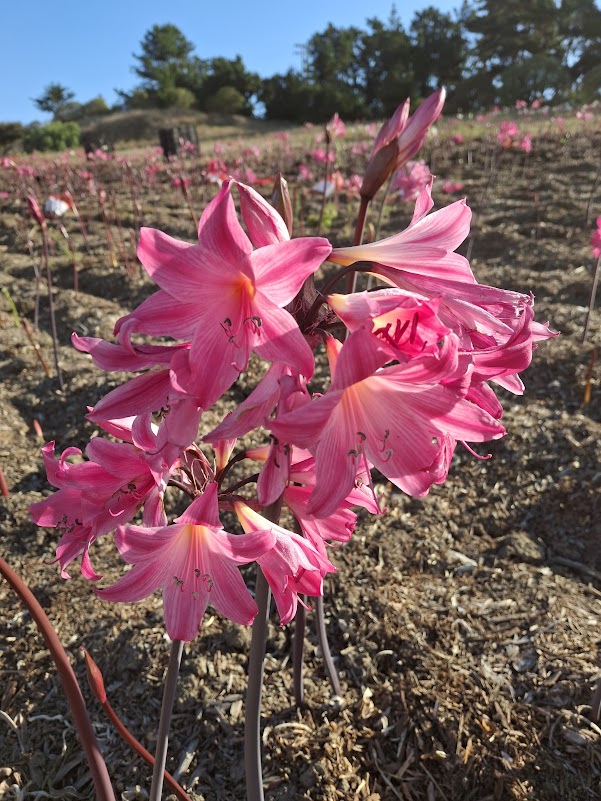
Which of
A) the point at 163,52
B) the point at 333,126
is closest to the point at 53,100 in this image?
the point at 163,52

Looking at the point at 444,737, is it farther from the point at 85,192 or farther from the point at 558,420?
the point at 85,192

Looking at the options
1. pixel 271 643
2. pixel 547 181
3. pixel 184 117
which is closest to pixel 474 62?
pixel 184 117

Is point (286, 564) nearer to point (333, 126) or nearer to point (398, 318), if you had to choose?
point (398, 318)

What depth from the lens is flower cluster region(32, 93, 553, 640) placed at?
788mm

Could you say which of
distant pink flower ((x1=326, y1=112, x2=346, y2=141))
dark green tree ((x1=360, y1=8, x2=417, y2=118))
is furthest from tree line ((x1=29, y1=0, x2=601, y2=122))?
distant pink flower ((x1=326, y1=112, x2=346, y2=141))

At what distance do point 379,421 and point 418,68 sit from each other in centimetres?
4535

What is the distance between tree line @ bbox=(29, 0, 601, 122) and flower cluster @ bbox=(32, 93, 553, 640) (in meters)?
36.9

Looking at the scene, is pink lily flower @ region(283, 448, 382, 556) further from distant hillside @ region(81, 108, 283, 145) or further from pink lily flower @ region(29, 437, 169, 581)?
distant hillside @ region(81, 108, 283, 145)

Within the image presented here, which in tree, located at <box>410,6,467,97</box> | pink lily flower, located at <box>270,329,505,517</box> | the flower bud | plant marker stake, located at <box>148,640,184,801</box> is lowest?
plant marker stake, located at <box>148,640,184,801</box>

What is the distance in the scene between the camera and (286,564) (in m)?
0.93

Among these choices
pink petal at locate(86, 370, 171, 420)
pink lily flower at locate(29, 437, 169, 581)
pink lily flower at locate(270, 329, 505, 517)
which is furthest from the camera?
pink lily flower at locate(29, 437, 169, 581)

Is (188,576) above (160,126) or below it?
below

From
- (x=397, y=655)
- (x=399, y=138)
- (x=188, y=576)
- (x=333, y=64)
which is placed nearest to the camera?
(x=188, y=576)

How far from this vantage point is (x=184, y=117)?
3069 centimetres
